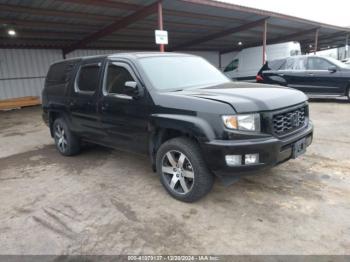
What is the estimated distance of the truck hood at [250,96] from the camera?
116 inches

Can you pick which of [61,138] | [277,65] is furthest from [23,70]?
[277,65]

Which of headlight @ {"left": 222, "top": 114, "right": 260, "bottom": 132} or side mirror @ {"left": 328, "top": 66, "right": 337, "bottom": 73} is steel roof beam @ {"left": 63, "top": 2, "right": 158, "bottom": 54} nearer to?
side mirror @ {"left": 328, "top": 66, "right": 337, "bottom": 73}

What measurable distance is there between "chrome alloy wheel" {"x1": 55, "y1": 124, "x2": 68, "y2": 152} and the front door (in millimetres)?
1497

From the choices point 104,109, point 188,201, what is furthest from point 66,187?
point 188,201

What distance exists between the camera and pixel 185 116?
3.14 m

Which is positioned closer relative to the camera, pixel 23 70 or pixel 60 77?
pixel 60 77

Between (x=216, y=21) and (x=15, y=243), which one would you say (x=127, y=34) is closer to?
(x=216, y=21)

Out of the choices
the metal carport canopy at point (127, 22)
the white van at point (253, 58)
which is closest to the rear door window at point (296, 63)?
the metal carport canopy at point (127, 22)

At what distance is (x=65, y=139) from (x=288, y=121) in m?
4.01

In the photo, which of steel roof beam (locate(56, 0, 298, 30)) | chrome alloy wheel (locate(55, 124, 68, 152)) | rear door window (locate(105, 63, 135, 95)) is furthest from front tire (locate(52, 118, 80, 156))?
steel roof beam (locate(56, 0, 298, 30))

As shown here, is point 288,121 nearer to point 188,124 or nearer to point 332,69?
point 188,124

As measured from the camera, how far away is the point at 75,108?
4.81 m

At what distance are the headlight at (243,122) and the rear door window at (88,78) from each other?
231cm

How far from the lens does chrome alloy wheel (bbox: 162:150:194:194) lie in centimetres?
330
